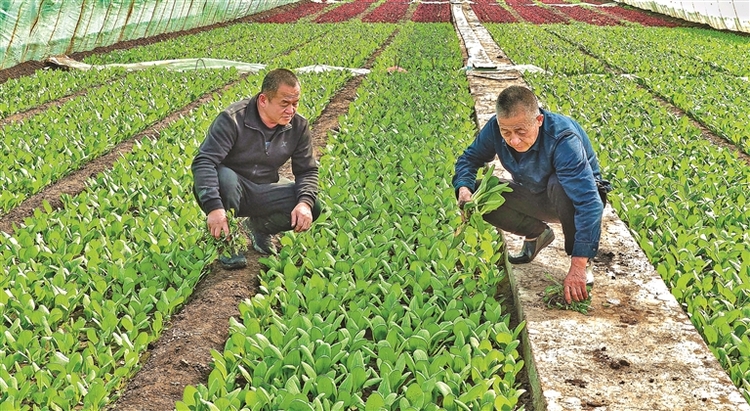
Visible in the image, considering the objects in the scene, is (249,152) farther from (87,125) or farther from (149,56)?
(149,56)

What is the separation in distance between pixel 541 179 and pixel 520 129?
426mm

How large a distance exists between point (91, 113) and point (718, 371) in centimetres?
717

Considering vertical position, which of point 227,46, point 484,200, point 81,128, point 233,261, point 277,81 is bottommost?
point 227,46

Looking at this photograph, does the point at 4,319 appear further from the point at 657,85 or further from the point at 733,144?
the point at 657,85

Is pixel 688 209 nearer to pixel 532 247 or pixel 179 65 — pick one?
pixel 532 247

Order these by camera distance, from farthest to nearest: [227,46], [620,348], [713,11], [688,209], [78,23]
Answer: [713,11] < [227,46] < [78,23] < [688,209] < [620,348]

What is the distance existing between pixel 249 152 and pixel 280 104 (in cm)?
44

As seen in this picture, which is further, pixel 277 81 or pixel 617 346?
pixel 277 81

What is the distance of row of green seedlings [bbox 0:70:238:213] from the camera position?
582 centimetres

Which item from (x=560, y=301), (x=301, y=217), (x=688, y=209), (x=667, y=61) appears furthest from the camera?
(x=667, y=61)

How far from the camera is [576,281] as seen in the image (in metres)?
3.21

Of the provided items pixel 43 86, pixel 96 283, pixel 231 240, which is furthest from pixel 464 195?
pixel 43 86

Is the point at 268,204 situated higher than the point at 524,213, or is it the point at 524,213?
the point at 524,213

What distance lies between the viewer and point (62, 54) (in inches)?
543
